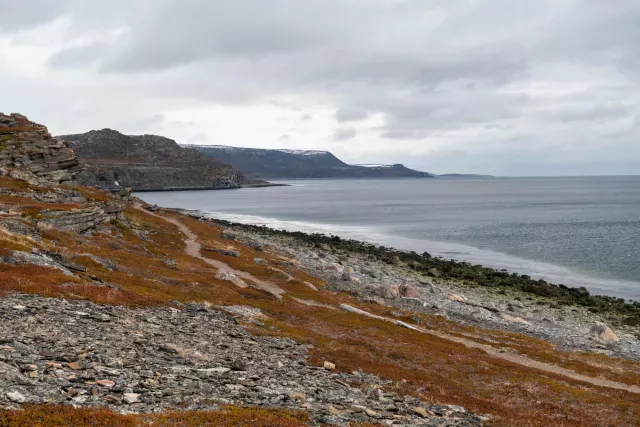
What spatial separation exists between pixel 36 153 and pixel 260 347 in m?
96.8

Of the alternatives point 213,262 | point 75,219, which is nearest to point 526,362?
point 213,262

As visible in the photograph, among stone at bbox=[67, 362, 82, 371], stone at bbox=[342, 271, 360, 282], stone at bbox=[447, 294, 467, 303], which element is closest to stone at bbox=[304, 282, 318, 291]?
stone at bbox=[342, 271, 360, 282]

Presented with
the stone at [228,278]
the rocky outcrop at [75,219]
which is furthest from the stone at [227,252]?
the stone at [228,278]

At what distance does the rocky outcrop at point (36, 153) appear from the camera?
97062mm

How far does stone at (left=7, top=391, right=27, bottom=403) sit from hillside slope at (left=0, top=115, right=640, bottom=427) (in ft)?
0.13

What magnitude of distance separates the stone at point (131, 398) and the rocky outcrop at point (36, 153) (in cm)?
9355

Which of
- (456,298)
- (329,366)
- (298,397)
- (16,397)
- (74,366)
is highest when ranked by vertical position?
(16,397)

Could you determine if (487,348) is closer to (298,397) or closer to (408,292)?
(408,292)

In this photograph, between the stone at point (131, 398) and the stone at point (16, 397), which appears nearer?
the stone at point (16, 397)

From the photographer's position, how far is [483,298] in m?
70.9

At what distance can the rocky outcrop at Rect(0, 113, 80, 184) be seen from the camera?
97062 mm

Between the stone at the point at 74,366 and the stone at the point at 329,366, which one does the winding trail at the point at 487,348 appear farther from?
the stone at the point at 74,366

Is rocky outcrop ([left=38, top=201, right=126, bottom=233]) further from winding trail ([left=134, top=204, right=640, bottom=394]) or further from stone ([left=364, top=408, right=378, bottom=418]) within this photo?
stone ([left=364, top=408, right=378, bottom=418])

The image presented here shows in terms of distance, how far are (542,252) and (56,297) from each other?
104 meters
